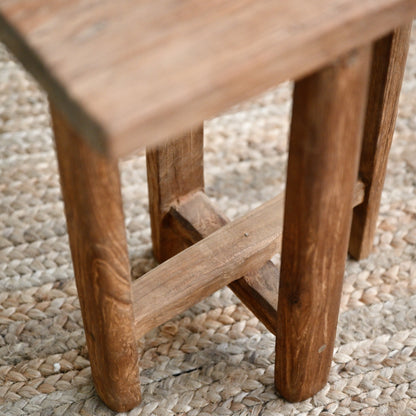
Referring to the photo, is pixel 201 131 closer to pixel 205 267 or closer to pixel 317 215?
pixel 205 267

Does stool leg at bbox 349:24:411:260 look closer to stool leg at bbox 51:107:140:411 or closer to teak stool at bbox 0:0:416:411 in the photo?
teak stool at bbox 0:0:416:411

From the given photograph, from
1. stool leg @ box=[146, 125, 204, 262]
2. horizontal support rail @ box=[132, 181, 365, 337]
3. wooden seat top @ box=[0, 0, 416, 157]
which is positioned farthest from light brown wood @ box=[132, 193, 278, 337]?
wooden seat top @ box=[0, 0, 416, 157]

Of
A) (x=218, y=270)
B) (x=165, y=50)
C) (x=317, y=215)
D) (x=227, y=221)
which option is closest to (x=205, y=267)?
(x=218, y=270)

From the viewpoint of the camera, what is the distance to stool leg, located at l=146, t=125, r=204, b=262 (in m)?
0.98

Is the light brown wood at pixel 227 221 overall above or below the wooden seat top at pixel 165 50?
below

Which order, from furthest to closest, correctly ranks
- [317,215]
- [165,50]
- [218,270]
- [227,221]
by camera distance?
[227,221] → [218,270] → [317,215] → [165,50]

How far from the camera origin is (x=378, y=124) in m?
0.95

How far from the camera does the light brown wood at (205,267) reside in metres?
0.88

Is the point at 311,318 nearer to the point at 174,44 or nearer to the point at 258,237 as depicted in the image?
the point at 258,237

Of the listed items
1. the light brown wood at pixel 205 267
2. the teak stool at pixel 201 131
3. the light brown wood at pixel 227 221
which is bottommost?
the light brown wood at pixel 227 221

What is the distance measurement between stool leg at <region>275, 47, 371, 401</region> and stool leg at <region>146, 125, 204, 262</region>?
25 centimetres

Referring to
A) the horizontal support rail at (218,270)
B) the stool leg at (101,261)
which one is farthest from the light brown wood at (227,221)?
the stool leg at (101,261)

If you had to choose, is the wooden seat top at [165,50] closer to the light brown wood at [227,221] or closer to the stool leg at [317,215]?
the stool leg at [317,215]

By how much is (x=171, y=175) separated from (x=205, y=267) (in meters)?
0.15
